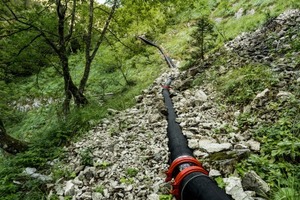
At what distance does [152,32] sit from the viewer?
18.0 m

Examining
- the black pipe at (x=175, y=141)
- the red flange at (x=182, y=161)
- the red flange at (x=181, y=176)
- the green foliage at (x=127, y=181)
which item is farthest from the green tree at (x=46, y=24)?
the red flange at (x=181, y=176)

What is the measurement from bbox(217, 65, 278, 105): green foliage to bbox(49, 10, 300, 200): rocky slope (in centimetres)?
22

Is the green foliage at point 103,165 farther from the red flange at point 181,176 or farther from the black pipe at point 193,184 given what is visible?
the red flange at point 181,176

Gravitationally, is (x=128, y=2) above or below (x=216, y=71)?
above

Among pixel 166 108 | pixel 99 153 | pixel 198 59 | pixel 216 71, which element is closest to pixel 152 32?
pixel 198 59

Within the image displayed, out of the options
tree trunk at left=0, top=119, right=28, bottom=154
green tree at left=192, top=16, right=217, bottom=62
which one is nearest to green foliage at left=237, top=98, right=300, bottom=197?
tree trunk at left=0, top=119, right=28, bottom=154

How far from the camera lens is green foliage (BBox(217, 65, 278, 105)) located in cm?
451

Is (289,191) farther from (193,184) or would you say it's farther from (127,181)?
(127,181)

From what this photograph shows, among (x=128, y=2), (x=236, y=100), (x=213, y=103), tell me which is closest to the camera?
(x=236, y=100)

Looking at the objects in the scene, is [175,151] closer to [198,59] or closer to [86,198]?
[86,198]

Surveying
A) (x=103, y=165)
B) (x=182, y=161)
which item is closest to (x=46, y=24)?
(x=103, y=165)

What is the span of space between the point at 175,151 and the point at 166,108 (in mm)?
2006

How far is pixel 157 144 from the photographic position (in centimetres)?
434

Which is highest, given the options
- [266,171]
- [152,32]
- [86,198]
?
[152,32]
